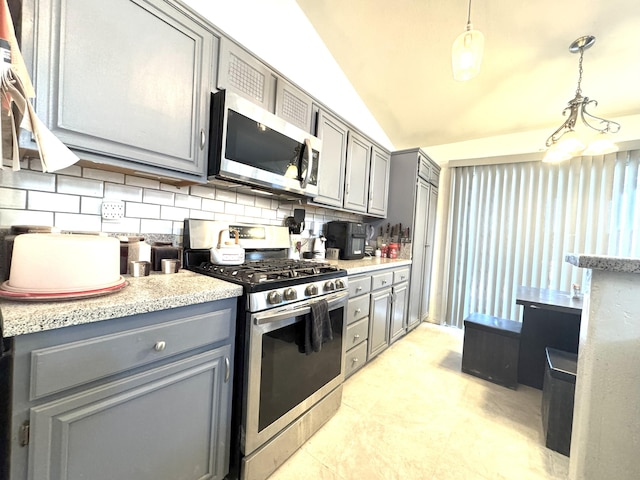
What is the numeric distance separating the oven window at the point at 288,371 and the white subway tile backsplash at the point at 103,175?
111 centimetres

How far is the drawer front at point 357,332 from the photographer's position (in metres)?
2.05

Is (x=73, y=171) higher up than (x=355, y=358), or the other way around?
(x=73, y=171)

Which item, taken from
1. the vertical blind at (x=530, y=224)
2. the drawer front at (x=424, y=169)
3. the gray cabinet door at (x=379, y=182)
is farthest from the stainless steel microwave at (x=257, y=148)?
the vertical blind at (x=530, y=224)

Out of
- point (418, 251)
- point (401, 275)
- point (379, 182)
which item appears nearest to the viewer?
point (401, 275)

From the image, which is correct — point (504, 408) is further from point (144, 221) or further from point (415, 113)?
point (415, 113)

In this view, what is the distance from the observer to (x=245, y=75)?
1.53 m

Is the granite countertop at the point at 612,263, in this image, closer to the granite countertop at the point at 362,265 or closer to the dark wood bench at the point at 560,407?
the dark wood bench at the point at 560,407

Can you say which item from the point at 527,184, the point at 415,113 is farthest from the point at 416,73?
the point at 527,184

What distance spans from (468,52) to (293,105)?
109 centimetres

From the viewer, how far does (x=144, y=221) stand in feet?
4.75

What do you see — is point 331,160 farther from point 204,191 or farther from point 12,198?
point 12,198

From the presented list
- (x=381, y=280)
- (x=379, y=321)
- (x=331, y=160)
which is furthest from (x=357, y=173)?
(x=379, y=321)

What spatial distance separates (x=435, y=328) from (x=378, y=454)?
8.03 feet

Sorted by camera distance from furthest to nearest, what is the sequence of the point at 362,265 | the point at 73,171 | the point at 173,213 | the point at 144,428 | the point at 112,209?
1. the point at 362,265
2. the point at 173,213
3. the point at 112,209
4. the point at 73,171
5. the point at 144,428
